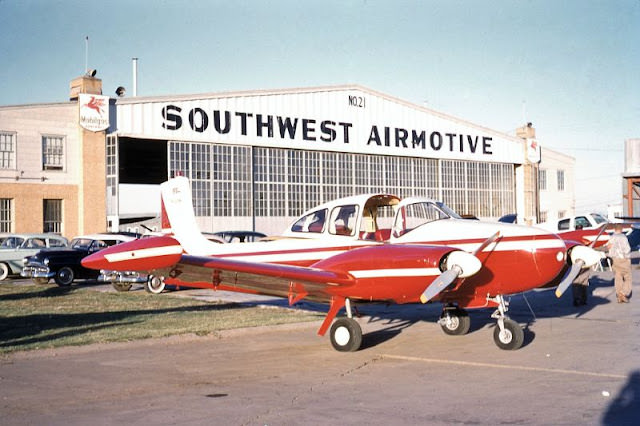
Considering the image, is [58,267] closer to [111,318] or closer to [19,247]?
[19,247]

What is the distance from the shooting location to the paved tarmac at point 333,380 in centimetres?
705

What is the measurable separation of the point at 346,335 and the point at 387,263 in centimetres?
139

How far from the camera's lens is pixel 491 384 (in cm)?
845

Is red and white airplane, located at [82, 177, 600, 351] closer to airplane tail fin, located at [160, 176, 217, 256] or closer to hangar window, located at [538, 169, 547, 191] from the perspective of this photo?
airplane tail fin, located at [160, 176, 217, 256]

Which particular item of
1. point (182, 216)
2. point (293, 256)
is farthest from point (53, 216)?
point (293, 256)

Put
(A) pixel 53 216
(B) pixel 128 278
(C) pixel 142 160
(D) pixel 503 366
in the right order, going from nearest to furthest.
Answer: (D) pixel 503 366 → (B) pixel 128 278 → (A) pixel 53 216 → (C) pixel 142 160

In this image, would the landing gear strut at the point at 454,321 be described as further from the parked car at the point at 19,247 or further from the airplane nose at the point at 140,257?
the parked car at the point at 19,247

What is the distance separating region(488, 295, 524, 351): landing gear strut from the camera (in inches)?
432

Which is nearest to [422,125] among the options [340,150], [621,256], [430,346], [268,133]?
[340,150]

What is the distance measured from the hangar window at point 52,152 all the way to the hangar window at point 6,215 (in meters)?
2.39

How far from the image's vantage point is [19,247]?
28.9 m

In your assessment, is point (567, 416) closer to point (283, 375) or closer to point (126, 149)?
point (283, 375)

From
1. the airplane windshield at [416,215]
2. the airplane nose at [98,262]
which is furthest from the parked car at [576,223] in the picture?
the airplane nose at [98,262]

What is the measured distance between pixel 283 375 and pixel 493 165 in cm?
4318
